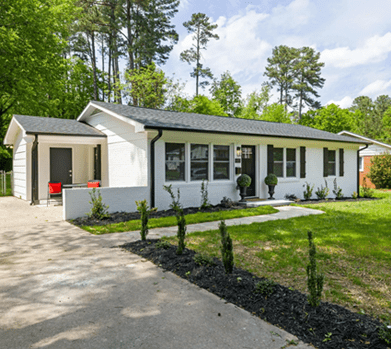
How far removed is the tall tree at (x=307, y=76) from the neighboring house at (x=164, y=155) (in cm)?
2462

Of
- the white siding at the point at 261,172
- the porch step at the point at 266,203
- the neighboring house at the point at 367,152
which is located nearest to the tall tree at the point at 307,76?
the neighboring house at the point at 367,152

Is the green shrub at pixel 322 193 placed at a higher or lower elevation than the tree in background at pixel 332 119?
lower

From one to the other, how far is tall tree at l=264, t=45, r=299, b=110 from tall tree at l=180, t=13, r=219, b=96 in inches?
411

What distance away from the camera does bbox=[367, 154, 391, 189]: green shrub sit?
19188mm

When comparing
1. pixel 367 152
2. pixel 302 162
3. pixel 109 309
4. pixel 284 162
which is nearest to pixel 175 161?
pixel 284 162

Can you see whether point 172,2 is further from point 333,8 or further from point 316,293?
point 316,293

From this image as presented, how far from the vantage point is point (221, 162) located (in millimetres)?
10680

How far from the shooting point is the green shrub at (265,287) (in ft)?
10.7

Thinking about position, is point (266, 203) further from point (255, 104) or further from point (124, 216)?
point (255, 104)

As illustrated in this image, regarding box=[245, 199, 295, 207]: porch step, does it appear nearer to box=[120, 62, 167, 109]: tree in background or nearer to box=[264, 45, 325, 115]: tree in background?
box=[120, 62, 167, 109]: tree in background

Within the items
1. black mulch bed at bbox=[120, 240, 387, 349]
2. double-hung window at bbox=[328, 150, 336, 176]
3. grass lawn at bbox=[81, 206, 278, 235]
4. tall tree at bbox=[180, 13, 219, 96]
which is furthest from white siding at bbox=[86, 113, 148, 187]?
tall tree at bbox=[180, 13, 219, 96]

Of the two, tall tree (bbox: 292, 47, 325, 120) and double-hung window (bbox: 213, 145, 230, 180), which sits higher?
Answer: tall tree (bbox: 292, 47, 325, 120)

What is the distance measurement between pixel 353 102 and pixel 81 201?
6310cm

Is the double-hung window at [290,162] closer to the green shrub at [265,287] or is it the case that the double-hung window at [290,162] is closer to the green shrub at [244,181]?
the green shrub at [244,181]
